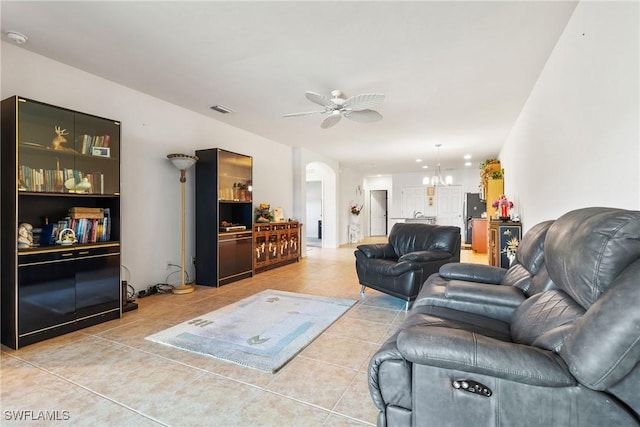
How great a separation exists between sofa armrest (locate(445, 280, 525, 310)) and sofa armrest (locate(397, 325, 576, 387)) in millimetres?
916

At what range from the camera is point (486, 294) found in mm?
2045

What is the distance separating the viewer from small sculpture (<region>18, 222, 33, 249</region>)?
2557 mm

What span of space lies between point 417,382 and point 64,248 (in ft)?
10.3

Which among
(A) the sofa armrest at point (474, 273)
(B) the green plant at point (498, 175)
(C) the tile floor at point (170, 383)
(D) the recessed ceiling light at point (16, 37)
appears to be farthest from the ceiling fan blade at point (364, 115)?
(B) the green plant at point (498, 175)

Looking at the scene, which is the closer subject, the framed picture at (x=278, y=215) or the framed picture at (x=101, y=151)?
the framed picture at (x=101, y=151)

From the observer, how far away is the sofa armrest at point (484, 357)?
40.6 inches

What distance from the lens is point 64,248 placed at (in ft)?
9.07

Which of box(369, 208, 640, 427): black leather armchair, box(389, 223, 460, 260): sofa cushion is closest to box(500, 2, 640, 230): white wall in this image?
box(369, 208, 640, 427): black leather armchair

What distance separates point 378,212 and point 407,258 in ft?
33.7

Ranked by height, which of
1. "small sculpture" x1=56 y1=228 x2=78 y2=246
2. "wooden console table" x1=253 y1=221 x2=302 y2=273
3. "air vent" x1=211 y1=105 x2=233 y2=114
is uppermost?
"air vent" x1=211 y1=105 x2=233 y2=114

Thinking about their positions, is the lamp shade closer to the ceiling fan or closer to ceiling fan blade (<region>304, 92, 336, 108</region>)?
the ceiling fan

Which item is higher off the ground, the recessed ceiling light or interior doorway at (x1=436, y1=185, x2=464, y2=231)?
the recessed ceiling light

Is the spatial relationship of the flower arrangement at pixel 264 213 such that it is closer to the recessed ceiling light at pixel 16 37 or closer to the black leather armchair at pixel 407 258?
the black leather armchair at pixel 407 258

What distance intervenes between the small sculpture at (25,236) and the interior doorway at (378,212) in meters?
11.6
